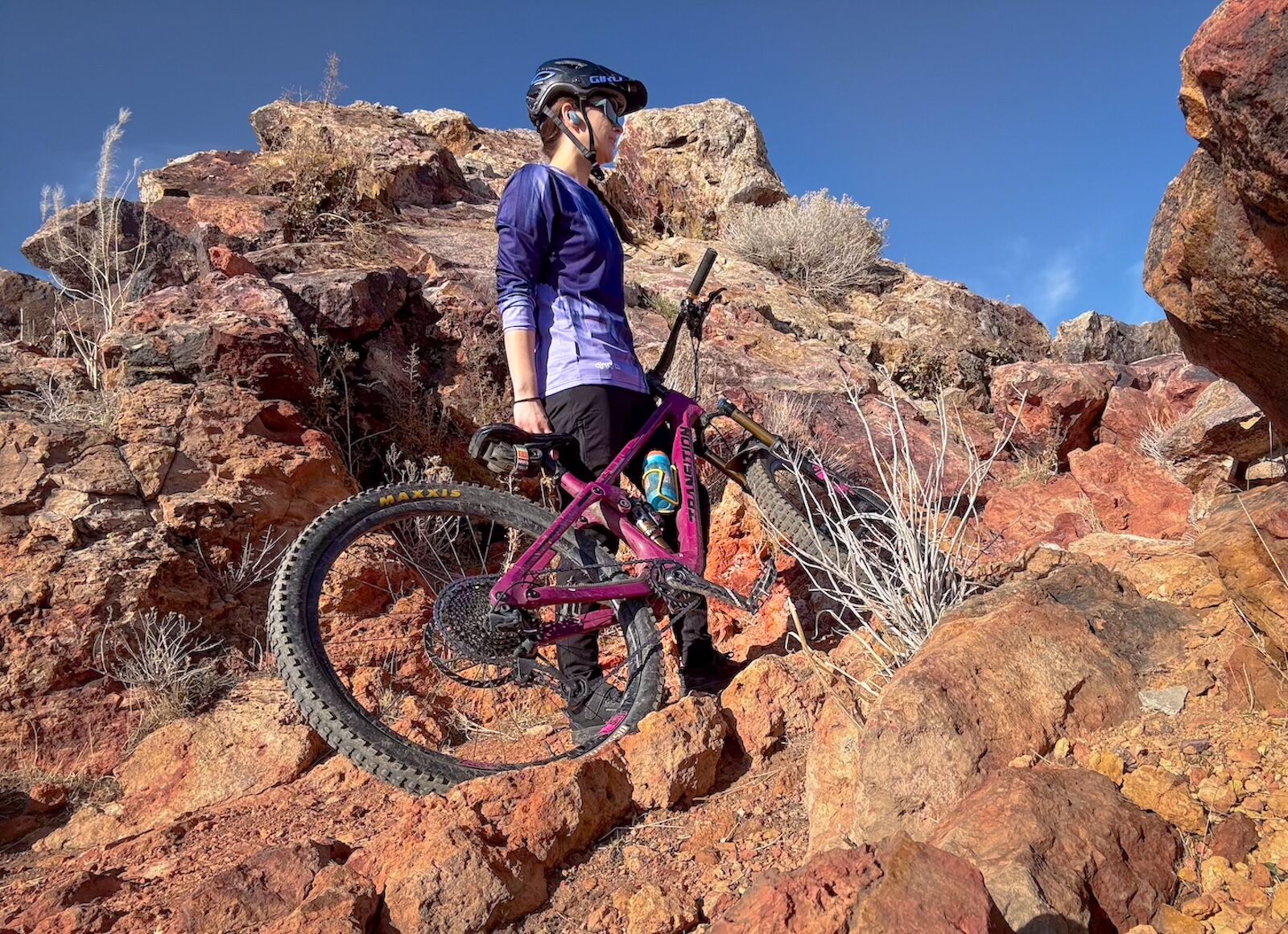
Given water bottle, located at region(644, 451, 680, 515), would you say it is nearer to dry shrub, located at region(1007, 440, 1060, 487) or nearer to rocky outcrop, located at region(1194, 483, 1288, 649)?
rocky outcrop, located at region(1194, 483, 1288, 649)

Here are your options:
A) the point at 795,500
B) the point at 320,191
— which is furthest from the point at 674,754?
the point at 320,191

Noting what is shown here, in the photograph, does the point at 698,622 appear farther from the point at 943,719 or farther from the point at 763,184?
the point at 763,184

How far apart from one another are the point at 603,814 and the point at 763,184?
10.1 m

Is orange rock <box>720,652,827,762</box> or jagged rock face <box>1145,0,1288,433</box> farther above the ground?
jagged rock face <box>1145,0,1288,433</box>

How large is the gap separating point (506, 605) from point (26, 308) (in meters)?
5.46

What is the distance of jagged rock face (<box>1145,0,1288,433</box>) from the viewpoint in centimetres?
129

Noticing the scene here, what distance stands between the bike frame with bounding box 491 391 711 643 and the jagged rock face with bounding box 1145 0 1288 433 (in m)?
1.60

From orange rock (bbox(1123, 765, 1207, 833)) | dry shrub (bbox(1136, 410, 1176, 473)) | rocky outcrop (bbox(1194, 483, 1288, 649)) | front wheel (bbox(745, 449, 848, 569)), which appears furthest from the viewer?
dry shrub (bbox(1136, 410, 1176, 473))

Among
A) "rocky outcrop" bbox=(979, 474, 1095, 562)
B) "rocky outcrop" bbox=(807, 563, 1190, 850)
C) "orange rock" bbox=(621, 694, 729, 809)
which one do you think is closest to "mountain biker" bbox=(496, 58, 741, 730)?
"orange rock" bbox=(621, 694, 729, 809)

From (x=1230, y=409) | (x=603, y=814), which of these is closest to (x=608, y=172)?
(x=1230, y=409)

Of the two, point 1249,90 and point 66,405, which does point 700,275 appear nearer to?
point 1249,90

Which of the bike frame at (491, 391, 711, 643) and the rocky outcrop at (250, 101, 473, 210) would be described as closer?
the bike frame at (491, 391, 711, 643)

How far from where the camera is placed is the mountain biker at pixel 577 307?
2744mm

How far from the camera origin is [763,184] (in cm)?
1086
